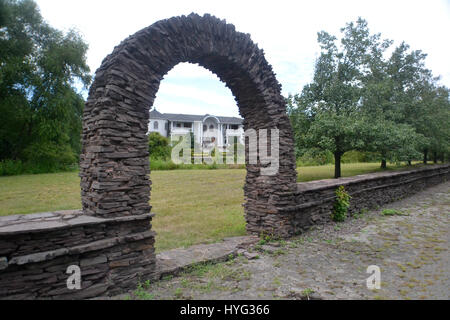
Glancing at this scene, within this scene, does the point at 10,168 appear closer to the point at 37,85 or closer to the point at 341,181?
the point at 37,85

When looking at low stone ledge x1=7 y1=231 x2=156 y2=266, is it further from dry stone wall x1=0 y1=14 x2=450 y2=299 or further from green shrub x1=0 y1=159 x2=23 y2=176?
green shrub x1=0 y1=159 x2=23 y2=176

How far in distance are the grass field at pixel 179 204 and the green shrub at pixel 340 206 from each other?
8.12ft

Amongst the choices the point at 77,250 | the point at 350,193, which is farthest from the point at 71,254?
the point at 350,193

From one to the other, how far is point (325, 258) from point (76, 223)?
4.02 metres

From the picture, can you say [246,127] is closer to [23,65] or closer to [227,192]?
[227,192]

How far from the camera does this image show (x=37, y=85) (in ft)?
66.4

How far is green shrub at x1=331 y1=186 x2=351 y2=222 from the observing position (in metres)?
7.63

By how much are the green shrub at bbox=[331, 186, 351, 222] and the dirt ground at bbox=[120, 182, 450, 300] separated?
1.53 feet

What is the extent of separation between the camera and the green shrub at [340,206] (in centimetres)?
763

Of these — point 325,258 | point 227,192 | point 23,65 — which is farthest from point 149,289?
point 23,65

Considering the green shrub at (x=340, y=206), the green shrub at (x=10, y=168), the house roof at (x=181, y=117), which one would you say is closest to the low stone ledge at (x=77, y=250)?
the green shrub at (x=340, y=206)

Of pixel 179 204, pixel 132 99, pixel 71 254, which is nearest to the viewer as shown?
pixel 71 254

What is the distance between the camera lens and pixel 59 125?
20.2 m

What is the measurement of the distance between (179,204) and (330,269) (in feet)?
21.4
